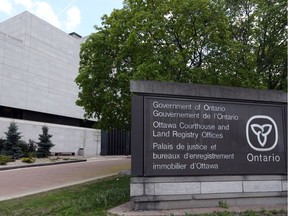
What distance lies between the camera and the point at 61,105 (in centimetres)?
4675

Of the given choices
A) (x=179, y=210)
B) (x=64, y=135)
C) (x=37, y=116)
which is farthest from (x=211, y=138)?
(x=37, y=116)

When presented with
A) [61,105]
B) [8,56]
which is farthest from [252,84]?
[61,105]

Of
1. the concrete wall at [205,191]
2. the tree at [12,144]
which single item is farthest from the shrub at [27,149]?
the concrete wall at [205,191]

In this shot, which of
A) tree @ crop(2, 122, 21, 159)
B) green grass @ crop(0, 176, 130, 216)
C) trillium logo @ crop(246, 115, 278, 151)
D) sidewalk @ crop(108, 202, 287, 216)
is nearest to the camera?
sidewalk @ crop(108, 202, 287, 216)

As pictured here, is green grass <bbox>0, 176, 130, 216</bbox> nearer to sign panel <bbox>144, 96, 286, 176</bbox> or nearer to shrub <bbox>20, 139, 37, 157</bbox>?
sign panel <bbox>144, 96, 286, 176</bbox>

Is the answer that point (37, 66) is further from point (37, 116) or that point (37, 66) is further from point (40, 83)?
point (37, 116)

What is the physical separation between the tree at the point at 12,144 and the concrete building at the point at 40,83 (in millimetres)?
3693

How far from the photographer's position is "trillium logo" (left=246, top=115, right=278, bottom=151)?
8367mm

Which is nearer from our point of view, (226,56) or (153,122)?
(153,122)

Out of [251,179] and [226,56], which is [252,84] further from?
[251,179]

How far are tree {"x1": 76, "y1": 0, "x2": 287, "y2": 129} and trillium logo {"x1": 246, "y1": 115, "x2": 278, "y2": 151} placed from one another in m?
5.08

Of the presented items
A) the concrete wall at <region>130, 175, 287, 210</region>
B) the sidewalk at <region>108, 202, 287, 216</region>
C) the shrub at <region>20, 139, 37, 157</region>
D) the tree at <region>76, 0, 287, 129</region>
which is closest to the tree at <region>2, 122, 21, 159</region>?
the shrub at <region>20, 139, 37, 157</region>

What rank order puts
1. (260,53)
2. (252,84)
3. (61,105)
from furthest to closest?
(61,105) < (260,53) < (252,84)

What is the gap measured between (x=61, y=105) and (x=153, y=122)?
40.9 m
